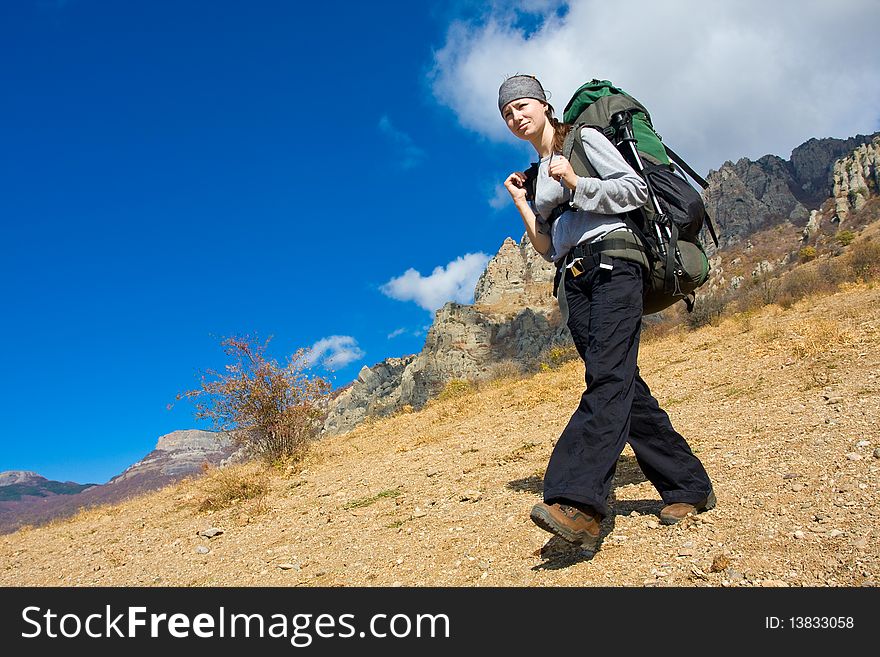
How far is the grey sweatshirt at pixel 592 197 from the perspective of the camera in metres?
2.39

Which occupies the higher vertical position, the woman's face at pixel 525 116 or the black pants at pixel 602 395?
the woman's face at pixel 525 116

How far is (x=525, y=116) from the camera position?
106 inches

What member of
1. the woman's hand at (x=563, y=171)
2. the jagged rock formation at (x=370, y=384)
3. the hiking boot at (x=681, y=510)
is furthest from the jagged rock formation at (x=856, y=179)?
the woman's hand at (x=563, y=171)

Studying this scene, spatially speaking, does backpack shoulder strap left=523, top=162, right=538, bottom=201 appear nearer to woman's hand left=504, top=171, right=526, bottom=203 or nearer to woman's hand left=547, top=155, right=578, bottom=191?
woman's hand left=504, top=171, right=526, bottom=203

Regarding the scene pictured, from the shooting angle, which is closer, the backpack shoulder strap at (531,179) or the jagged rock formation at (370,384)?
the backpack shoulder strap at (531,179)

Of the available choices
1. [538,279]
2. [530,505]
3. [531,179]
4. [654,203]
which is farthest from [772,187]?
[654,203]

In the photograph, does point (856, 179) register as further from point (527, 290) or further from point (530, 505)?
point (530, 505)

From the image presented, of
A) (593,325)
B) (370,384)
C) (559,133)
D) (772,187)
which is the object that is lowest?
(593,325)

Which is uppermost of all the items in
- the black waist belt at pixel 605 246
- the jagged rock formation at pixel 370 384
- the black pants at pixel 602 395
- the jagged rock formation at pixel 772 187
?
the jagged rock formation at pixel 772 187

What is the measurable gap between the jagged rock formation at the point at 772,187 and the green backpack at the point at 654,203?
12153cm

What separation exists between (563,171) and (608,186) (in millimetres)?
200

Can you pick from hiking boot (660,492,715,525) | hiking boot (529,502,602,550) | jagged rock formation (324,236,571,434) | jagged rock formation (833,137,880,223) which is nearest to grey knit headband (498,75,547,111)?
hiking boot (529,502,602,550)

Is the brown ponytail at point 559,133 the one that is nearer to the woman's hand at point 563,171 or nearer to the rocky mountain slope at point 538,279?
the woman's hand at point 563,171

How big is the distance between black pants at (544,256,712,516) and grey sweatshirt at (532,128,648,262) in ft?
0.53
